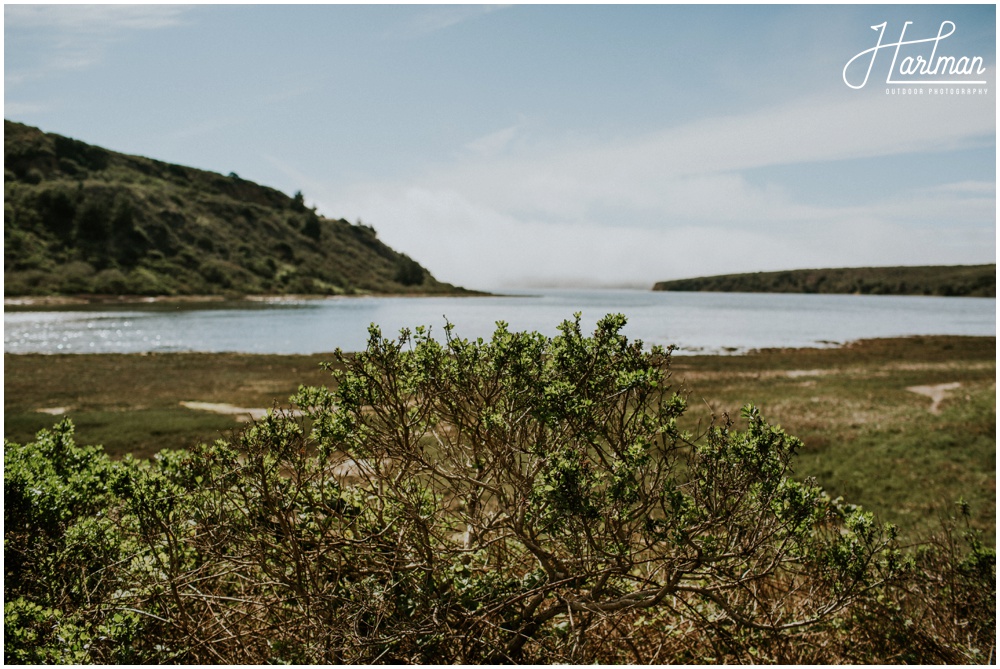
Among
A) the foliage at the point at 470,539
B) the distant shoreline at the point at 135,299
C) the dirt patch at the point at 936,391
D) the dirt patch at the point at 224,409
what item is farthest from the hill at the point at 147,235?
the dirt patch at the point at 936,391

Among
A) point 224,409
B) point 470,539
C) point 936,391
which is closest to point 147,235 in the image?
point 224,409

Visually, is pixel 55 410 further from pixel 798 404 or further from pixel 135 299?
pixel 135 299

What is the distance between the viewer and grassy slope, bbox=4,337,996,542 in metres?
12.9

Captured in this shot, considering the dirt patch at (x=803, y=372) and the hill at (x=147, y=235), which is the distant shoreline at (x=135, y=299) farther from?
the dirt patch at (x=803, y=372)

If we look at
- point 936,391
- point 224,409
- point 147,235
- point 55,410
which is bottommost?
point 55,410

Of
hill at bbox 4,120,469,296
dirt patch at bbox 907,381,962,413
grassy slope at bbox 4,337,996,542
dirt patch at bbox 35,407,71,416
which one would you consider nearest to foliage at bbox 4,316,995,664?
grassy slope at bbox 4,337,996,542

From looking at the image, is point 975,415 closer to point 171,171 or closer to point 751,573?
point 751,573

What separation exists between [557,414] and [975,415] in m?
23.4

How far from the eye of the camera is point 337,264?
180750mm

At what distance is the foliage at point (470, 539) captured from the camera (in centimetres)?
348

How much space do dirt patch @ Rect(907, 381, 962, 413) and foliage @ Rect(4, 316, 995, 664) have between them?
75.7 ft

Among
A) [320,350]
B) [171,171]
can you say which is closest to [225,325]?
[320,350]

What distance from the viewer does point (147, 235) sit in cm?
12950

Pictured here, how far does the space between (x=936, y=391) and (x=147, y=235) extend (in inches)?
5755
